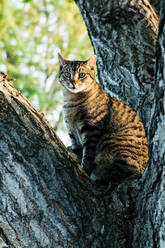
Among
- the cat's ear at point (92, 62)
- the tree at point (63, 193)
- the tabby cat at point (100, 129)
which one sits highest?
the cat's ear at point (92, 62)

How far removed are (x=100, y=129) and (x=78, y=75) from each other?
3.15 feet

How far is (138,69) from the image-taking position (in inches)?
137

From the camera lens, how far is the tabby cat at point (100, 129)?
9.99 feet

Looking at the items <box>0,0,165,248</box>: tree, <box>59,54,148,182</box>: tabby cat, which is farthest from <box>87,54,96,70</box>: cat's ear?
<box>0,0,165,248</box>: tree

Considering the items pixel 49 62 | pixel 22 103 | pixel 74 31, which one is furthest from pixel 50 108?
pixel 22 103

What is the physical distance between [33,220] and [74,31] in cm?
1460

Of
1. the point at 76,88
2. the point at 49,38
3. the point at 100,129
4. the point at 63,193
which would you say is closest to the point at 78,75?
the point at 76,88

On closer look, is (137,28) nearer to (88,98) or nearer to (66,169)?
(88,98)

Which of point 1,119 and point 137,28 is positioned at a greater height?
point 137,28

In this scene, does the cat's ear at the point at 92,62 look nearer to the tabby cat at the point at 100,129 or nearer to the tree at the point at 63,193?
the tabby cat at the point at 100,129

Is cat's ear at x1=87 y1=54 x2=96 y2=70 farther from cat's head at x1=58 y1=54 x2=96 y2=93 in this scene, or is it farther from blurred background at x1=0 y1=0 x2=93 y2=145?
blurred background at x1=0 y1=0 x2=93 y2=145

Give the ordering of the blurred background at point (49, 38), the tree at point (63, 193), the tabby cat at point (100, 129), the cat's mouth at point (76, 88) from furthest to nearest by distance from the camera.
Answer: the blurred background at point (49, 38)
the cat's mouth at point (76, 88)
the tabby cat at point (100, 129)
the tree at point (63, 193)

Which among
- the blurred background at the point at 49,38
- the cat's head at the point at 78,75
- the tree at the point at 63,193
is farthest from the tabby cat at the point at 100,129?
the blurred background at the point at 49,38

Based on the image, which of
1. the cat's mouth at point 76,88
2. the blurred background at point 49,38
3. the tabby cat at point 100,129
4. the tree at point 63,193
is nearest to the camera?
the tree at point 63,193
